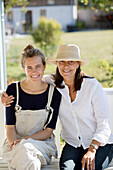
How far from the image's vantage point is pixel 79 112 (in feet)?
6.93

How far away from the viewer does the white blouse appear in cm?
209

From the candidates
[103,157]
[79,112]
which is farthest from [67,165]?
[79,112]

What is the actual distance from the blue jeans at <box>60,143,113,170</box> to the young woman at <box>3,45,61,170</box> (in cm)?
10

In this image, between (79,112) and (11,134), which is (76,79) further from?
(11,134)

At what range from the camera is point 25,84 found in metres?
2.15

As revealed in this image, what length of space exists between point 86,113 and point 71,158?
0.31 meters

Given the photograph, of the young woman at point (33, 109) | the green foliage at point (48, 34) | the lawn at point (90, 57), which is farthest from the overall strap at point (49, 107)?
the green foliage at point (48, 34)

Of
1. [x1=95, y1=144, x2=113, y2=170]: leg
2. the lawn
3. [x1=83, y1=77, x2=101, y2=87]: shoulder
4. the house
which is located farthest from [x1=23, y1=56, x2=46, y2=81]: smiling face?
the house

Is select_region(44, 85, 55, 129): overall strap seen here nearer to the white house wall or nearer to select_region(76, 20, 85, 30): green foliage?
select_region(76, 20, 85, 30): green foliage

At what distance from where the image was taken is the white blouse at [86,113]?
209cm

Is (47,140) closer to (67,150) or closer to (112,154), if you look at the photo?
(67,150)

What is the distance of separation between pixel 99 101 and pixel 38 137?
0.46 meters

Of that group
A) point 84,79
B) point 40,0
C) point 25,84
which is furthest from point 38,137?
point 40,0

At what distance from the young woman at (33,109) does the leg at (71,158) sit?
0.09m
